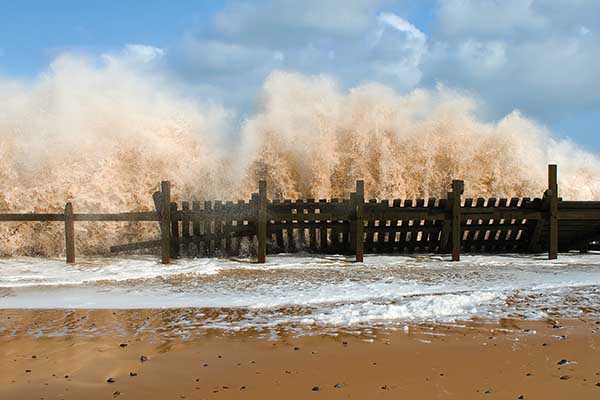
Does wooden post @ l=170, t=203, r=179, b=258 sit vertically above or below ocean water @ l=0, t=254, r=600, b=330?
above

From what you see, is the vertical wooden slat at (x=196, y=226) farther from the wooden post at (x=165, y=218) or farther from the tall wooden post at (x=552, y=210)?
the tall wooden post at (x=552, y=210)

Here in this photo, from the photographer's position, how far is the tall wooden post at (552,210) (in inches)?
483

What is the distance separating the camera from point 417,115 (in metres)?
17.2

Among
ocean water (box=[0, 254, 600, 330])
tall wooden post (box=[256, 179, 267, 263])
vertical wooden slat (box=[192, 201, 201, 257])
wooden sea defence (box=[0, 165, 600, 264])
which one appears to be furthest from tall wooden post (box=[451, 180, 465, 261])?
vertical wooden slat (box=[192, 201, 201, 257])

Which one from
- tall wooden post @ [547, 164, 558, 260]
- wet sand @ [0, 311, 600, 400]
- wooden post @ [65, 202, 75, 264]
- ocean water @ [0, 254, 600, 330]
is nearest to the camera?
wet sand @ [0, 311, 600, 400]

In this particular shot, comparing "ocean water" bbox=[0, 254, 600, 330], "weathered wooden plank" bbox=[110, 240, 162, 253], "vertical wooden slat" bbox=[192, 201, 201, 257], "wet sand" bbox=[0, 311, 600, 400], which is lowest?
"wet sand" bbox=[0, 311, 600, 400]

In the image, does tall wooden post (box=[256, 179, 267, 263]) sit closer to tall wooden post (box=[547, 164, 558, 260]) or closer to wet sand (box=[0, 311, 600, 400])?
tall wooden post (box=[547, 164, 558, 260])

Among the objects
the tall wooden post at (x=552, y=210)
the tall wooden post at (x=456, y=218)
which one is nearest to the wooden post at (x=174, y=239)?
the tall wooden post at (x=456, y=218)

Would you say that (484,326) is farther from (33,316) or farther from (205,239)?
(205,239)

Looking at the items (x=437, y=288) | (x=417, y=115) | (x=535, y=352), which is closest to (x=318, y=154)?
(x=417, y=115)

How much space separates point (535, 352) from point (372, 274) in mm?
5313

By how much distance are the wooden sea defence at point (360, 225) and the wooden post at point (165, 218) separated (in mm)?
20

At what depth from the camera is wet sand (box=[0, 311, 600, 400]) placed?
4.43 m

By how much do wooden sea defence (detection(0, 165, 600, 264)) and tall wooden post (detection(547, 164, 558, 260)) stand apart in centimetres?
2
